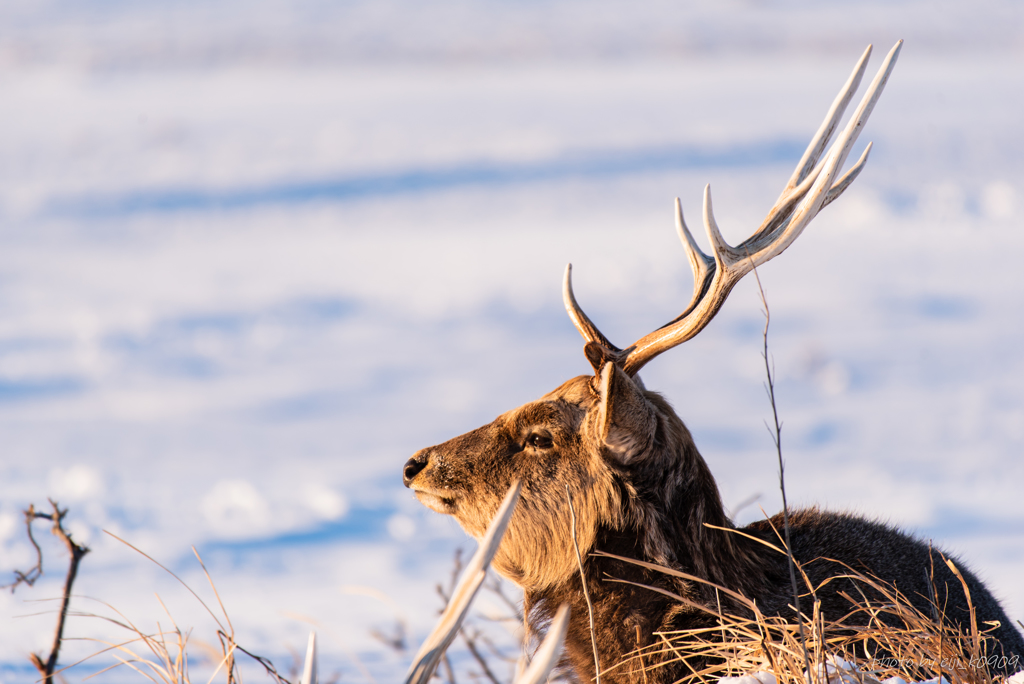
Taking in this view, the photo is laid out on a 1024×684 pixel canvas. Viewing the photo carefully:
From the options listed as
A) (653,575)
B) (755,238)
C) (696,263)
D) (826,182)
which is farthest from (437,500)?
(826,182)

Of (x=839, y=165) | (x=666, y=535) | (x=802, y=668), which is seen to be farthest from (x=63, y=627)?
(x=839, y=165)

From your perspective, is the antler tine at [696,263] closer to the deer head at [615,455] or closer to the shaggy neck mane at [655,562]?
the deer head at [615,455]

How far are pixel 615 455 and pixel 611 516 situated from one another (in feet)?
1.04

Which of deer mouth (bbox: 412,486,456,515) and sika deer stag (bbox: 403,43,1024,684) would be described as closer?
sika deer stag (bbox: 403,43,1024,684)

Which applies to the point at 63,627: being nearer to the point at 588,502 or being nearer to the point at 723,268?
the point at 588,502

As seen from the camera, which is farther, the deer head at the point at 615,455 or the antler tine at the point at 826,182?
the antler tine at the point at 826,182

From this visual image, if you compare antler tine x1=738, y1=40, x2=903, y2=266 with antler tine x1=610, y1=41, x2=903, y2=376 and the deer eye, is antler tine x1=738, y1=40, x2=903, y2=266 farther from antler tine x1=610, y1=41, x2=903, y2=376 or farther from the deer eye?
the deer eye

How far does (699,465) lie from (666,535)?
0.49m

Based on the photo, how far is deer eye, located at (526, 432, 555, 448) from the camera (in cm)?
543

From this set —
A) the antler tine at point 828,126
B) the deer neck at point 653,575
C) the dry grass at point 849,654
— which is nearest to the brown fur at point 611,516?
the deer neck at point 653,575

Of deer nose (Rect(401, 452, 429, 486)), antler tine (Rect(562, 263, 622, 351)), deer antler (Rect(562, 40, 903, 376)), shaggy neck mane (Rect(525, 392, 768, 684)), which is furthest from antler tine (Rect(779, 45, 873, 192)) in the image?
deer nose (Rect(401, 452, 429, 486))

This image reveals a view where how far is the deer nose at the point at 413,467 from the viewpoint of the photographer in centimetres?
552

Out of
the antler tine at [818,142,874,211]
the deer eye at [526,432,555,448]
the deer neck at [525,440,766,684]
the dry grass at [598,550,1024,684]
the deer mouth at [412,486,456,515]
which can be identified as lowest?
the dry grass at [598,550,1024,684]

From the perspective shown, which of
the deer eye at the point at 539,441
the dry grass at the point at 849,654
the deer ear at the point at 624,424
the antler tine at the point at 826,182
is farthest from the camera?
the deer eye at the point at 539,441
